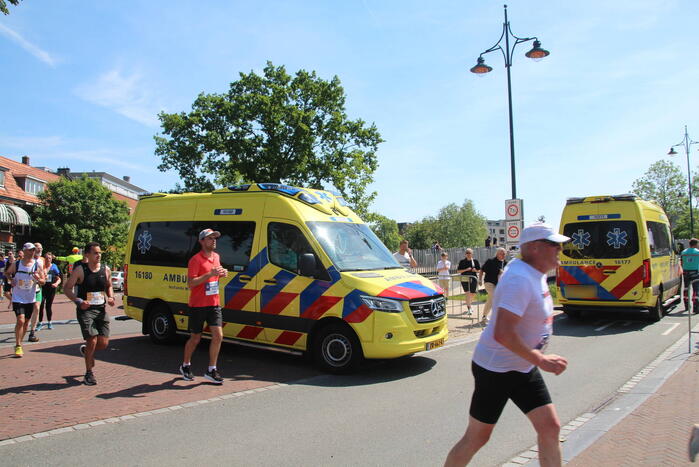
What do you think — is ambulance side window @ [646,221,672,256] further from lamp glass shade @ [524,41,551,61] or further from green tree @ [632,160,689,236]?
green tree @ [632,160,689,236]

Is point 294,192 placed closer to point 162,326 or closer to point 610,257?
point 162,326

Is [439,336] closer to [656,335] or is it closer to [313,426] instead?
[313,426]

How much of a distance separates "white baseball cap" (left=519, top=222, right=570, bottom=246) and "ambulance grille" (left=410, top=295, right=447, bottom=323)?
4190mm

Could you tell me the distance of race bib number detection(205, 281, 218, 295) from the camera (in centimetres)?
688

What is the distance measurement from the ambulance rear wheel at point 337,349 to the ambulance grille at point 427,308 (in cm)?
89

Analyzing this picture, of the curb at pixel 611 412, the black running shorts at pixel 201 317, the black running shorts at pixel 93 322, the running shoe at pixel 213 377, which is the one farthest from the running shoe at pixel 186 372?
the curb at pixel 611 412

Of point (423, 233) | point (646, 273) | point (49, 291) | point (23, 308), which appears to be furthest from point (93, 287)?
point (423, 233)

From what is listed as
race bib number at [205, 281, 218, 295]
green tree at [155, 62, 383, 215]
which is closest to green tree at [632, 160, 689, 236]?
green tree at [155, 62, 383, 215]

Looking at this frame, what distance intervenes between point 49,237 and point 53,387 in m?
39.3

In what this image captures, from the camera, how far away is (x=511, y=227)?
14.0 m

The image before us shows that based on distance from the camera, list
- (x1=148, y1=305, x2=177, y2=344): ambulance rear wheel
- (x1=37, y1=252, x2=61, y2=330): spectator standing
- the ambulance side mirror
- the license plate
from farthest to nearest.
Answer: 1. (x1=37, y1=252, x2=61, y2=330): spectator standing
2. (x1=148, y1=305, x2=177, y2=344): ambulance rear wheel
3. the license plate
4. the ambulance side mirror

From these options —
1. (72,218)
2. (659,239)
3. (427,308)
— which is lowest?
(427,308)

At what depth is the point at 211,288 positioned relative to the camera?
691cm

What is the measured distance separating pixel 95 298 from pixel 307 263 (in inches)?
108
